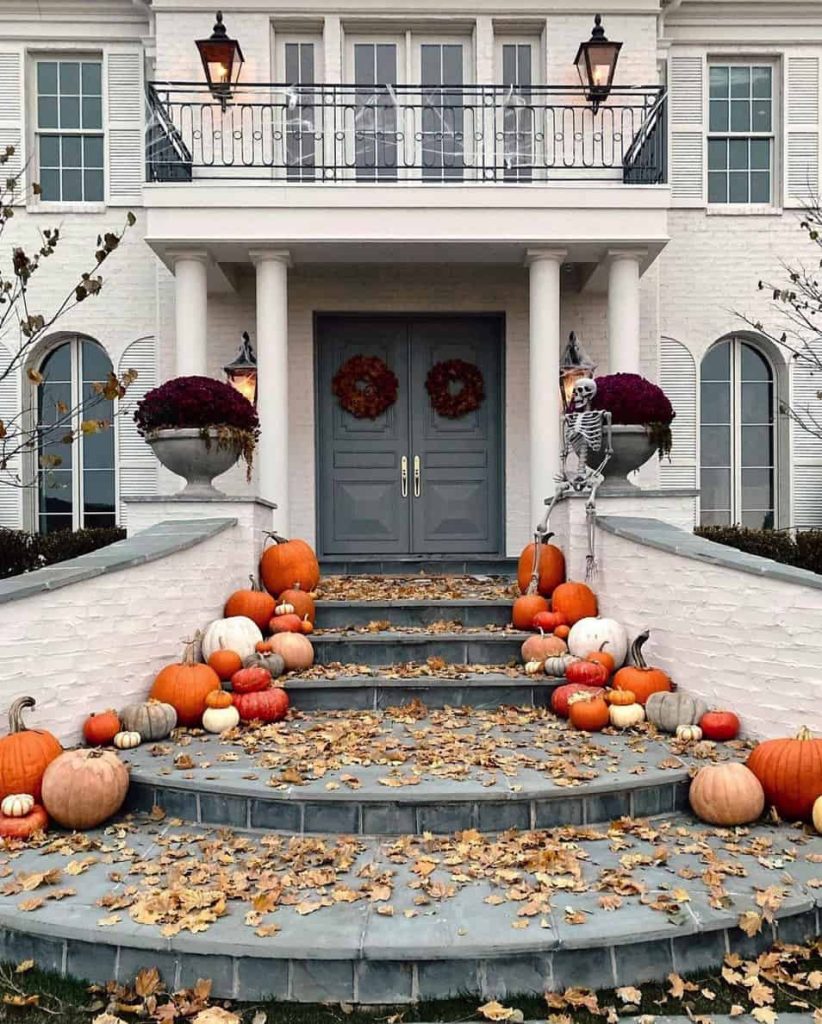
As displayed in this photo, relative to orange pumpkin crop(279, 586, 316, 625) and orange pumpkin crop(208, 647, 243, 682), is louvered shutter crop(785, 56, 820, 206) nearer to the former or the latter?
orange pumpkin crop(279, 586, 316, 625)

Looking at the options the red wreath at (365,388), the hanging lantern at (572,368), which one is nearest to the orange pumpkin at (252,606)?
the red wreath at (365,388)

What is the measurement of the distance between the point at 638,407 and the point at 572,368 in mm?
3105

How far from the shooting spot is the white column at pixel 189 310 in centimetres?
867

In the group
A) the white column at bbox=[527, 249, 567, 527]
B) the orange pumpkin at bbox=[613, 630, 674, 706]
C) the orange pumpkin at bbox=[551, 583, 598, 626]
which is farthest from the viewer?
the white column at bbox=[527, 249, 567, 527]

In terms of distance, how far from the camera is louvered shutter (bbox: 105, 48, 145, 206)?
1030 centimetres

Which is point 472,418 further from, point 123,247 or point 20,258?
point 20,258

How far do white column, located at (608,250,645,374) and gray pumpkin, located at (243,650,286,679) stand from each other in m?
4.99

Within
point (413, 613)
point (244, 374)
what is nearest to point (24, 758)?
point (413, 613)

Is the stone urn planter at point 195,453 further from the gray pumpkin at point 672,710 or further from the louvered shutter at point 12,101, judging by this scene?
the louvered shutter at point 12,101

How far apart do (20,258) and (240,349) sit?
201 inches

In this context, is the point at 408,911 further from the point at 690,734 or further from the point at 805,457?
the point at 805,457

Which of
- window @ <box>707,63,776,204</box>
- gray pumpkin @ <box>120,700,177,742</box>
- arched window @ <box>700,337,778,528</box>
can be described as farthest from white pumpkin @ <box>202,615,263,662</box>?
window @ <box>707,63,776,204</box>

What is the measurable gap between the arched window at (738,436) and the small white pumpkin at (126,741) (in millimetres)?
7777

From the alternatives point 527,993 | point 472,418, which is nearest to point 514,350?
point 472,418
